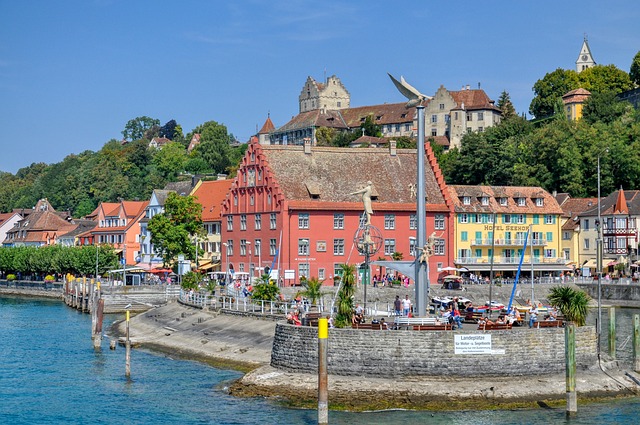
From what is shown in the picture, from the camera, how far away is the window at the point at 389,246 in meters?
93.1

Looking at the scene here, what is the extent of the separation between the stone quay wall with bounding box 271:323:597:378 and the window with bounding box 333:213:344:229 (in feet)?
151

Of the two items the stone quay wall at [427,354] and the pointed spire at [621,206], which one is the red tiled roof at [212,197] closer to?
the pointed spire at [621,206]

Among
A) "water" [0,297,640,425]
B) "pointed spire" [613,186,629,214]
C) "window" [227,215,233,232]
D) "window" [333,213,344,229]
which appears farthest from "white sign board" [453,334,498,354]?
"pointed spire" [613,186,629,214]

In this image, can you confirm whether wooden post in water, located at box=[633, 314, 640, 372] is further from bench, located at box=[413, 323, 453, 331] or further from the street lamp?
the street lamp

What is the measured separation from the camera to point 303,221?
299 feet

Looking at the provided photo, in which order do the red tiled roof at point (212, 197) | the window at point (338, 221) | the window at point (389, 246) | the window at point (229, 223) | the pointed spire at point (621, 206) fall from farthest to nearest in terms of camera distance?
the pointed spire at point (621, 206), the red tiled roof at point (212, 197), the window at point (229, 223), the window at point (389, 246), the window at point (338, 221)

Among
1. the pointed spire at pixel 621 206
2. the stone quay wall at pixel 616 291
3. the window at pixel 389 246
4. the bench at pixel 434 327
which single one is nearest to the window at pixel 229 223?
the window at pixel 389 246

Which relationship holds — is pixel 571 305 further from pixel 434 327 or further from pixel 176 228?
pixel 176 228

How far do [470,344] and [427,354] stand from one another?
188 centimetres

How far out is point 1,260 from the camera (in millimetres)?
139000

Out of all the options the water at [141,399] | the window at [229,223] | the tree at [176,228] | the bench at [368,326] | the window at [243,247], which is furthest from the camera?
the tree at [176,228]

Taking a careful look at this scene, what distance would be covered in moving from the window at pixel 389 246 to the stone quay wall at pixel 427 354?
47.4 m

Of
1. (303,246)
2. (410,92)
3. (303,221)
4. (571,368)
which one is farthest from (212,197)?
(571,368)

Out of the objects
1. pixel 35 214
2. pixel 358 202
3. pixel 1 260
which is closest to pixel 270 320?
pixel 358 202
